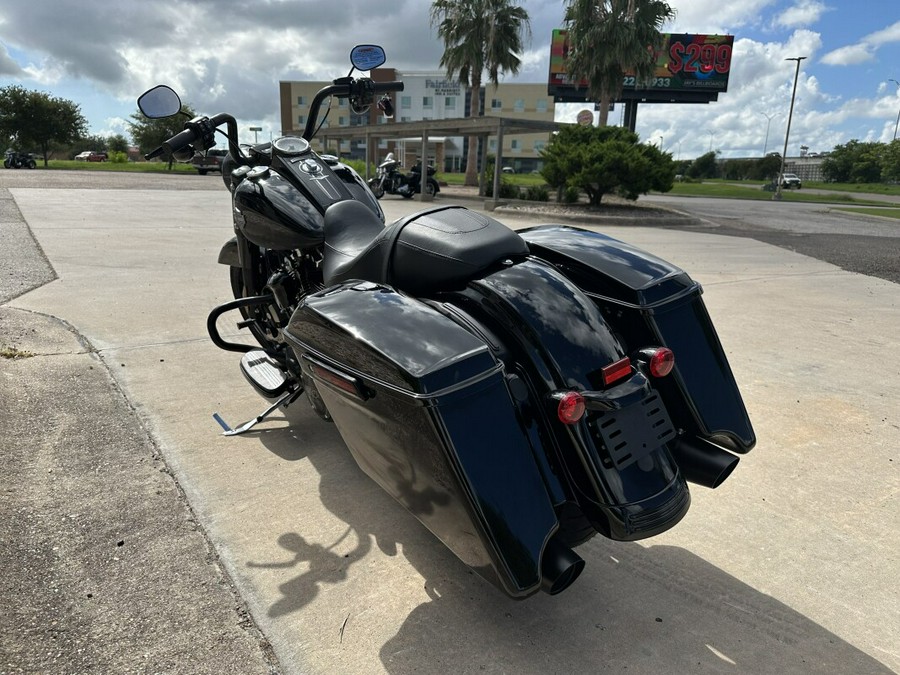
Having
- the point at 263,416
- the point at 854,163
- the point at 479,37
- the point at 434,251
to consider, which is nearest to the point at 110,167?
the point at 479,37

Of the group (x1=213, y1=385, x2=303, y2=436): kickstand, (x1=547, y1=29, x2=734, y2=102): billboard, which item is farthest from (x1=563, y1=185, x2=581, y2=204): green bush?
(x1=547, y1=29, x2=734, y2=102): billboard

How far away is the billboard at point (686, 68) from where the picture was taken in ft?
165

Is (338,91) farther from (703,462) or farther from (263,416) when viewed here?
(703,462)

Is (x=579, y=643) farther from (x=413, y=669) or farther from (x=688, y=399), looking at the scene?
(x=688, y=399)

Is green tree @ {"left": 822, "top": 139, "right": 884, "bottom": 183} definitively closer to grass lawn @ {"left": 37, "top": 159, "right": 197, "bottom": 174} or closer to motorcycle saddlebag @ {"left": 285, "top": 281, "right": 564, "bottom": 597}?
grass lawn @ {"left": 37, "top": 159, "right": 197, "bottom": 174}

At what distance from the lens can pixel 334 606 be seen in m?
1.99

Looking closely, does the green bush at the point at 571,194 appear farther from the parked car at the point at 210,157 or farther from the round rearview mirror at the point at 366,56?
the parked car at the point at 210,157

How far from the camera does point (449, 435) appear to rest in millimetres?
1497

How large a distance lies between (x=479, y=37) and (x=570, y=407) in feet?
109

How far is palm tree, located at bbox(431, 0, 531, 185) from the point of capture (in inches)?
1202

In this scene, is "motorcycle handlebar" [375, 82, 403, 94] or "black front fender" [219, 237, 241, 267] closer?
"black front fender" [219, 237, 241, 267]

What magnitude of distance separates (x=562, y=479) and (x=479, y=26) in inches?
1309

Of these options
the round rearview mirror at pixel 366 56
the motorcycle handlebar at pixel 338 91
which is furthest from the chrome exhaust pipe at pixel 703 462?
the round rearview mirror at pixel 366 56

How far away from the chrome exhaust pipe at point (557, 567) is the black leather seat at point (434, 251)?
2.91 feet
